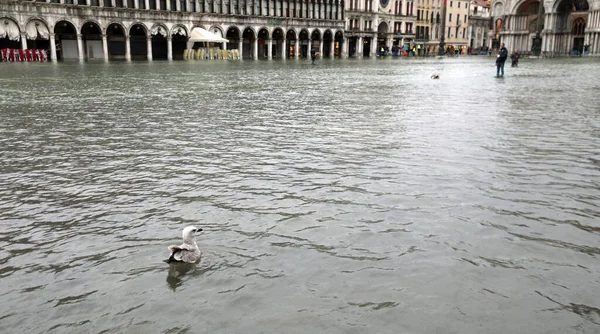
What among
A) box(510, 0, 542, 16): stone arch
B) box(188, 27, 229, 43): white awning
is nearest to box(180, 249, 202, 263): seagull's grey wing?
box(188, 27, 229, 43): white awning

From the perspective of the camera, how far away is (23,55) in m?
47.3

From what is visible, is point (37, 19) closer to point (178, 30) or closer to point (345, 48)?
point (178, 30)

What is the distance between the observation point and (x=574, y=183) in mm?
6617

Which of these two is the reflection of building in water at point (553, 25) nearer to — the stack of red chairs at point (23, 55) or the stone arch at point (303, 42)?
the stone arch at point (303, 42)

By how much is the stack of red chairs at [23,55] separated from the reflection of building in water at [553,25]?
192 ft

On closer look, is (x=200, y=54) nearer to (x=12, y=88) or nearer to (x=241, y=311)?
(x=12, y=88)

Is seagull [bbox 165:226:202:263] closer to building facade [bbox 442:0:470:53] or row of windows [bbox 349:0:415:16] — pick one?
row of windows [bbox 349:0:415:16]

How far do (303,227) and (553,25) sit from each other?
89650 mm

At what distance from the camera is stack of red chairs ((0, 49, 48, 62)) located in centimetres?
4578

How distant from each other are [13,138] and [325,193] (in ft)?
21.2

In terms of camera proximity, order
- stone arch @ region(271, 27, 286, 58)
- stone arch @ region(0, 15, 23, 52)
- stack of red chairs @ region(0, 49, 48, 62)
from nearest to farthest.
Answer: stack of red chairs @ region(0, 49, 48, 62) < stone arch @ region(0, 15, 23, 52) < stone arch @ region(271, 27, 286, 58)

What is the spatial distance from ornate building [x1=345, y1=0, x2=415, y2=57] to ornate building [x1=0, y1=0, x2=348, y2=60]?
464 centimetres

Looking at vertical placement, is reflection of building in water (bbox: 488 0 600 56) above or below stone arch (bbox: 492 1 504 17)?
below

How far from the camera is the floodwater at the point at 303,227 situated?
3590 mm
